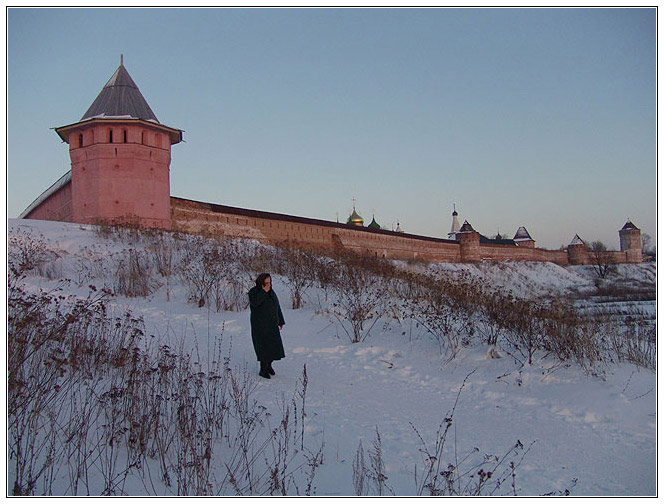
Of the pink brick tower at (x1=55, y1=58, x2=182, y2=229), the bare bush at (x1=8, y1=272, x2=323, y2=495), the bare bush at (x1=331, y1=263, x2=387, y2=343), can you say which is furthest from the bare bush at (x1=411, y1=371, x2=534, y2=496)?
the pink brick tower at (x1=55, y1=58, x2=182, y2=229)

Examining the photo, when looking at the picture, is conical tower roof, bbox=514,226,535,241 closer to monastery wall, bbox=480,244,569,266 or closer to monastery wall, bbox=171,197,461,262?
monastery wall, bbox=480,244,569,266

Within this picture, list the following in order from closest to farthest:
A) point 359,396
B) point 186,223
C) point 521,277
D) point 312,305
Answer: point 359,396 → point 312,305 → point 186,223 → point 521,277

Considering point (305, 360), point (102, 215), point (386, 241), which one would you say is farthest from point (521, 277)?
point (305, 360)

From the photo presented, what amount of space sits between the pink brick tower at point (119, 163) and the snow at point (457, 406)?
10876 millimetres

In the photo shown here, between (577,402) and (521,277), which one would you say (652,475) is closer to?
(577,402)

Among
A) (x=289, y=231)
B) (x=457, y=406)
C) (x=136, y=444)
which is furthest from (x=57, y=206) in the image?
(x=457, y=406)

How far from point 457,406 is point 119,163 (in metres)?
14.7

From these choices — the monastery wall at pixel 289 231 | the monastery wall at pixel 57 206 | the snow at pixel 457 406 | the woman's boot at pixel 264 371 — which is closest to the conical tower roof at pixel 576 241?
the monastery wall at pixel 289 231

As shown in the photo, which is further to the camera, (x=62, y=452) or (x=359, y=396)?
(x=359, y=396)

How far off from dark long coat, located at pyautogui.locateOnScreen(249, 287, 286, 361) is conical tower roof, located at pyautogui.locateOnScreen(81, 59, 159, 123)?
44.5ft

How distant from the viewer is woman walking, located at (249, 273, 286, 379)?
4.08 m

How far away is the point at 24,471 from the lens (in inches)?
83.9

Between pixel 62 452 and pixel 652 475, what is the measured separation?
2.98 metres

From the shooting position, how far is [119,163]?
50.3 feet
